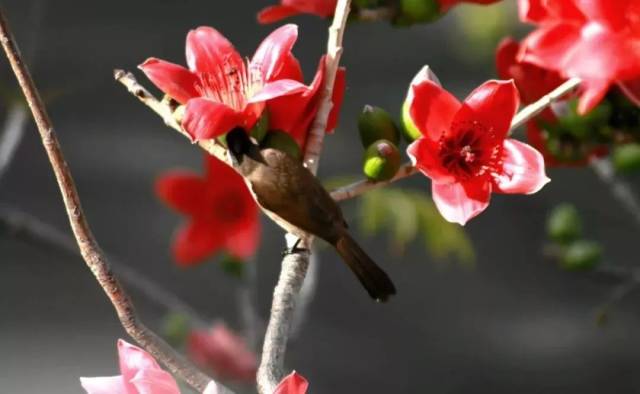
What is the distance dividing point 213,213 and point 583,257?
337mm

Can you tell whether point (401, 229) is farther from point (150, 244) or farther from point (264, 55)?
point (150, 244)

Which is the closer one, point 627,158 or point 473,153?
point 473,153

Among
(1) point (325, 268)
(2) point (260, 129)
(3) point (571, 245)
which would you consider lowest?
(1) point (325, 268)

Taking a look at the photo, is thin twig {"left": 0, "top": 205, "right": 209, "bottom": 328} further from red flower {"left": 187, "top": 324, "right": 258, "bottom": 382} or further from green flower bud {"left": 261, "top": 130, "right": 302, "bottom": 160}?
green flower bud {"left": 261, "top": 130, "right": 302, "bottom": 160}

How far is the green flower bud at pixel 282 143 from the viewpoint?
54 centimetres

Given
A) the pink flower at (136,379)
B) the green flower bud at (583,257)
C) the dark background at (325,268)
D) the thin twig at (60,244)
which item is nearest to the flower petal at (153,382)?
the pink flower at (136,379)

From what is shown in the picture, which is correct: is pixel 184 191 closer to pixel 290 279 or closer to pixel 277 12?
pixel 277 12

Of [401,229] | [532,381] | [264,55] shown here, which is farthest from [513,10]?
[264,55]

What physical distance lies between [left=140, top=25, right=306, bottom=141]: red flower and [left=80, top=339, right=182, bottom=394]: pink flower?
98mm

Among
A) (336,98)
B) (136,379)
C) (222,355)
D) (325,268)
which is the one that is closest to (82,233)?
(136,379)

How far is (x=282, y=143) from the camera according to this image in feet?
1.79

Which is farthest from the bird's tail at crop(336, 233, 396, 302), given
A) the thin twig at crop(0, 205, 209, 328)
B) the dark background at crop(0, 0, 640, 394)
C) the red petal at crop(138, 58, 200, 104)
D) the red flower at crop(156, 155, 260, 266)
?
the dark background at crop(0, 0, 640, 394)

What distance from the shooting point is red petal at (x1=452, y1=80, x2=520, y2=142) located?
0.56 m

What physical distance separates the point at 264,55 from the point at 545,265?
1.98 m
